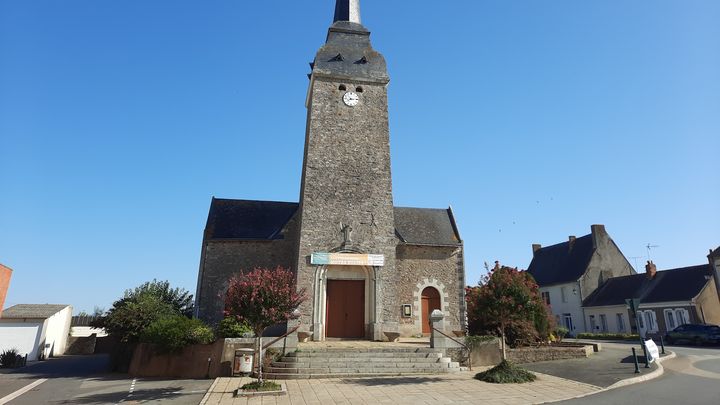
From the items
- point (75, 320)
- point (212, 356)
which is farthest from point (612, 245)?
point (75, 320)

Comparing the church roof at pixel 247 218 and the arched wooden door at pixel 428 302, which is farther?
the church roof at pixel 247 218

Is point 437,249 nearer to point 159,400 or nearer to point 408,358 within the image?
point 408,358

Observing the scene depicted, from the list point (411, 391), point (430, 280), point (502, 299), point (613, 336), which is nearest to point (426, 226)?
point (430, 280)

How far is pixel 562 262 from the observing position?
1556 inches

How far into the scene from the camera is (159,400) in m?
9.71

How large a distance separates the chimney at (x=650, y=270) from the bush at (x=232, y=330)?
3270 centimetres

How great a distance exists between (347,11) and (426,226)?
12.5 metres

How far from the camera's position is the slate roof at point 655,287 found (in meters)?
27.7

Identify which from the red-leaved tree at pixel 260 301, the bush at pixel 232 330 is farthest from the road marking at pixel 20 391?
the red-leaved tree at pixel 260 301

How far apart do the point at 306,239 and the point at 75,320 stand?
28.6 meters

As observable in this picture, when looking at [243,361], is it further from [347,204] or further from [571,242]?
[571,242]

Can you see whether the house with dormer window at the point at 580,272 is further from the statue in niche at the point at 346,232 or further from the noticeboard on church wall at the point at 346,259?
the statue in niche at the point at 346,232

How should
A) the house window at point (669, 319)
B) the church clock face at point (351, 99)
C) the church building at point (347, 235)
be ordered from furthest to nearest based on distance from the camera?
the house window at point (669, 319) → the church clock face at point (351, 99) → the church building at point (347, 235)

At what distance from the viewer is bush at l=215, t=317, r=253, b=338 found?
13.3 meters
